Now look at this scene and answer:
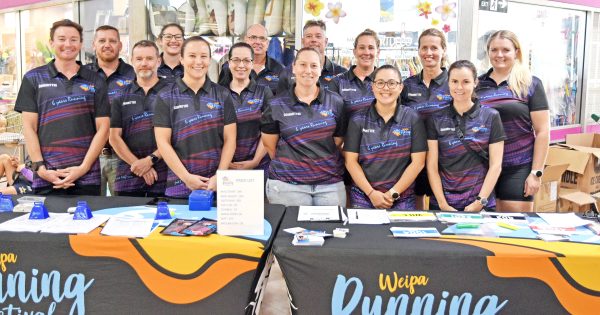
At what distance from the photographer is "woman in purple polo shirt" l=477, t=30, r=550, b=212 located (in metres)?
3.16

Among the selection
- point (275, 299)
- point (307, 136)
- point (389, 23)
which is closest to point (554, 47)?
point (389, 23)

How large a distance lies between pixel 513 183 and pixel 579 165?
2.00 m

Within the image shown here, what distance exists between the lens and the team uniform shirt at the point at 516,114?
316cm

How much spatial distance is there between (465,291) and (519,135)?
4.85 feet

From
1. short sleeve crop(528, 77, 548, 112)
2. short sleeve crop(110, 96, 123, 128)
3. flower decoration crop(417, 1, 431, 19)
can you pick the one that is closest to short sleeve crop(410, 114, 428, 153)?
short sleeve crop(528, 77, 548, 112)

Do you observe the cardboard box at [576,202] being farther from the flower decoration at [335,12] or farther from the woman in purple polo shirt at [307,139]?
the woman in purple polo shirt at [307,139]

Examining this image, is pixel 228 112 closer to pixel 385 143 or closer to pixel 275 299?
pixel 385 143

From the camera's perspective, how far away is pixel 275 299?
115 inches

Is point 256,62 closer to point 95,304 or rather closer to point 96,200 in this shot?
point 96,200

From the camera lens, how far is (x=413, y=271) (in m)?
2.02

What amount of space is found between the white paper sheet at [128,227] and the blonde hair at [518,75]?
215 cm

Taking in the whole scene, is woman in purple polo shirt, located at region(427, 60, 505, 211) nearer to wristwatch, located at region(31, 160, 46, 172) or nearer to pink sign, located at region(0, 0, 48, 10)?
wristwatch, located at region(31, 160, 46, 172)

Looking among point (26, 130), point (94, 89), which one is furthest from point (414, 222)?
point (26, 130)

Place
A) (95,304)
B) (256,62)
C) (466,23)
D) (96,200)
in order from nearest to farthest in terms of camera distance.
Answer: (95,304) < (96,200) < (256,62) < (466,23)
